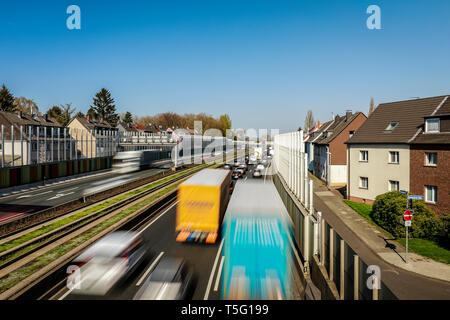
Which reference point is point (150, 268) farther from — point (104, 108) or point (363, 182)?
point (104, 108)

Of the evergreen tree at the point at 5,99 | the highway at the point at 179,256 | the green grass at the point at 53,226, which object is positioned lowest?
the highway at the point at 179,256

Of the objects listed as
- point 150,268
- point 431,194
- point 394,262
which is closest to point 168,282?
point 150,268

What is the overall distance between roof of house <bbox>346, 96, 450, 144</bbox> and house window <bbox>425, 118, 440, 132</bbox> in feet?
1.68

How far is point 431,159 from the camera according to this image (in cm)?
2341

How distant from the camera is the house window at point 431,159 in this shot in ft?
75.4

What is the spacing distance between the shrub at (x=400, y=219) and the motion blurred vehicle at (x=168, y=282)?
1484 cm

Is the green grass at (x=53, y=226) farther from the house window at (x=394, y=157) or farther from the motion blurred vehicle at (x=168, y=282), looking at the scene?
the house window at (x=394, y=157)

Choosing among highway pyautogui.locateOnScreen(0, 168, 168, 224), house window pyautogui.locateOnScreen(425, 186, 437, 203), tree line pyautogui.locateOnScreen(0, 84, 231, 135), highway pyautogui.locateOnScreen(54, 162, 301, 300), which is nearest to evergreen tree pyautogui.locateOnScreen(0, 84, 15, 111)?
tree line pyautogui.locateOnScreen(0, 84, 231, 135)

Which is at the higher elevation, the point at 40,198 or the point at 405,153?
the point at 405,153

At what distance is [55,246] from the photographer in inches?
598

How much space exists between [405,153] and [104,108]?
117 metres

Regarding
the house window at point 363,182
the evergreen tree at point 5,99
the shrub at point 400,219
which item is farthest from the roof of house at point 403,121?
the evergreen tree at point 5,99

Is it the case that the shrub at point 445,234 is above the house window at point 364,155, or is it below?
below
